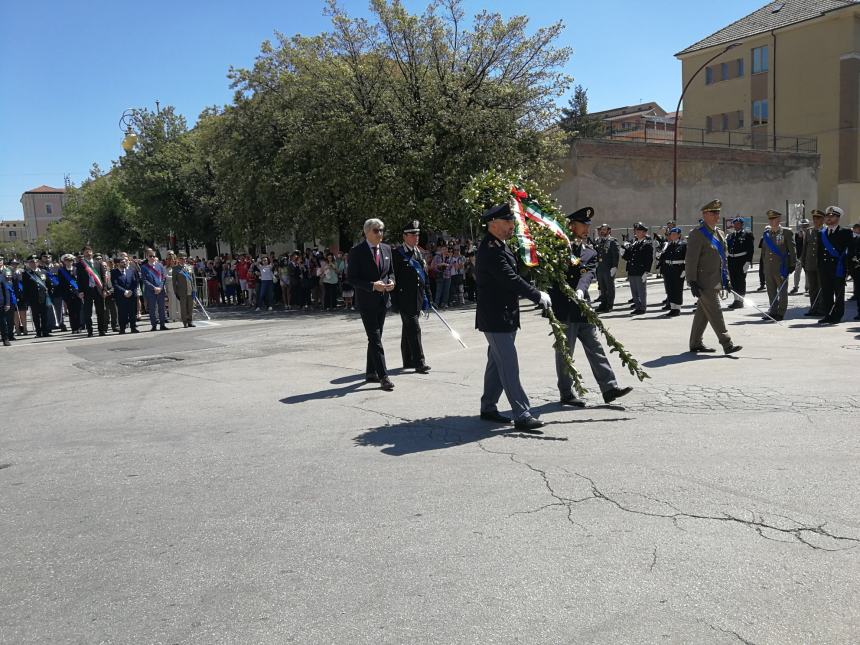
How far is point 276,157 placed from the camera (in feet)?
82.8

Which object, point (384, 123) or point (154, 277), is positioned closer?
point (154, 277)

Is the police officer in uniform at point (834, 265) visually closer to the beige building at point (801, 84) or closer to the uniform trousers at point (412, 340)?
the uniform trousers at point (412, 340)

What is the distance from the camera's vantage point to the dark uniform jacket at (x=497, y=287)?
6578 mm

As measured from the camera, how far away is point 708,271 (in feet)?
33.2

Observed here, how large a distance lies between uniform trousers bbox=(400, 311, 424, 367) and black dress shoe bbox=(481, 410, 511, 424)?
291 centimetres

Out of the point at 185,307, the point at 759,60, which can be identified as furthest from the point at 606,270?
the point at 759,60

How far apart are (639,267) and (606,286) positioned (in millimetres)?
851

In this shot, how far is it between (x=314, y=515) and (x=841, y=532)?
117 inches

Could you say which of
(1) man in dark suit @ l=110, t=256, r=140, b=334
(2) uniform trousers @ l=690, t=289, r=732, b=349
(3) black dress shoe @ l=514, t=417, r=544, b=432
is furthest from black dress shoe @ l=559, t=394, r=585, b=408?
(1) man in dark suit @ l=110, t=256, r=140, b=334

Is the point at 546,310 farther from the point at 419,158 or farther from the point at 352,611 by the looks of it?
the point at 419,158

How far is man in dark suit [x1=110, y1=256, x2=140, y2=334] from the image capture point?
17.4 m

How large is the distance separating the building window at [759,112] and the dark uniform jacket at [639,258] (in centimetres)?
3982

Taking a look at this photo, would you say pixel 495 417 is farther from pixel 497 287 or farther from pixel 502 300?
pixel 497 287

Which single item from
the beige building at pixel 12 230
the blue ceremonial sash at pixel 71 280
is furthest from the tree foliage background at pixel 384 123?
the beige building at pixel 12 230
